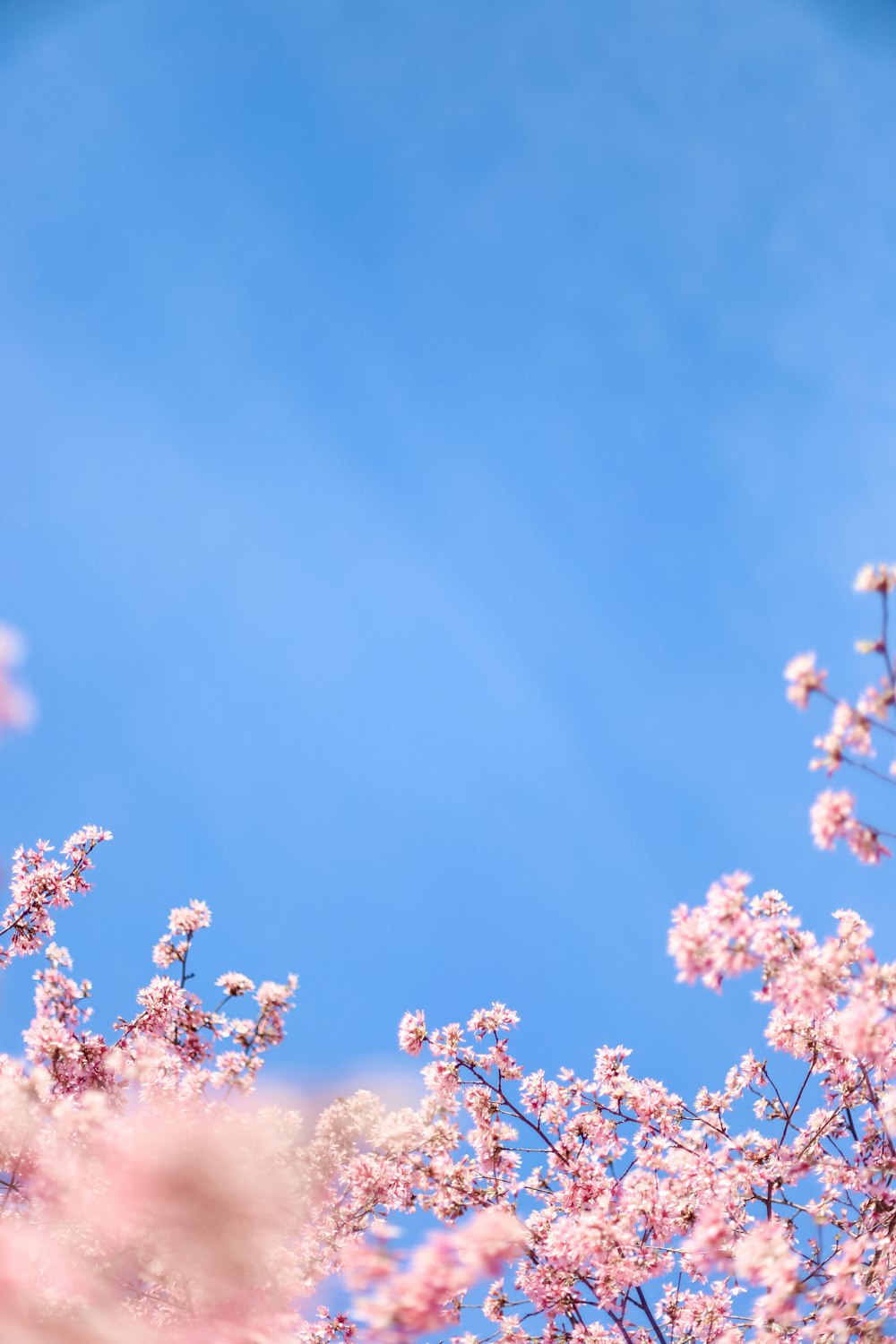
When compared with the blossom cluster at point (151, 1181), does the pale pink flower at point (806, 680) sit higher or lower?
higher

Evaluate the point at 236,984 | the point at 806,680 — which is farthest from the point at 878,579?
the point at 236,984

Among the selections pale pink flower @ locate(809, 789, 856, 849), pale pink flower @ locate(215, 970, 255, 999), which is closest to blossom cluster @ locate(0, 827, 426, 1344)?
pale pink flower @ locate(215, 970, 255, 999)

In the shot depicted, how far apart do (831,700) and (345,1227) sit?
10155mm

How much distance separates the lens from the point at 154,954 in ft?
29.3

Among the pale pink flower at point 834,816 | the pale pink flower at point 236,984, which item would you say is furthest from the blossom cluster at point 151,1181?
the pale pink flower at point 834,816

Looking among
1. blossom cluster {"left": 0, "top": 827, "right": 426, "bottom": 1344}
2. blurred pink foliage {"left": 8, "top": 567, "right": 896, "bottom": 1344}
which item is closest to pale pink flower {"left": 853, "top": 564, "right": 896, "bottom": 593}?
blurred pink foliage {"left": 8, "top": 567, "right": 896, "bottom": 1344}

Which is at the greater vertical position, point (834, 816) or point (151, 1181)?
point (834, 816)

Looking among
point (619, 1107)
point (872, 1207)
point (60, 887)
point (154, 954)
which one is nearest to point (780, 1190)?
point (872, 1207)

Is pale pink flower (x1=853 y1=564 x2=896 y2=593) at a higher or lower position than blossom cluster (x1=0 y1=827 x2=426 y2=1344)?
higher

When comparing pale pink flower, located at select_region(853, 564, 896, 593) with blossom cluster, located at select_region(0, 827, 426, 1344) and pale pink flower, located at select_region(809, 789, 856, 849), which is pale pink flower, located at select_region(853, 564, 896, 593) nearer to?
pale pink flower, located at select_region(809, 789, 856, 849)

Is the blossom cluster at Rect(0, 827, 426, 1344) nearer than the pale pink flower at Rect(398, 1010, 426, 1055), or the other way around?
the blossom cluster at Rect(0, 827, 426, 1344)

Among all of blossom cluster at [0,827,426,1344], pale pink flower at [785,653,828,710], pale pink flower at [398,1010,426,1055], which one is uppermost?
pale pink flower at [785,653,828,710]

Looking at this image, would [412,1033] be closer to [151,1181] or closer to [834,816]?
[151,1181]

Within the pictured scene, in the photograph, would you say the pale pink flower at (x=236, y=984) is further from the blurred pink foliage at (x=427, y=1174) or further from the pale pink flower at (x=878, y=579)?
the pale pink flower at (x=878, y=579)
